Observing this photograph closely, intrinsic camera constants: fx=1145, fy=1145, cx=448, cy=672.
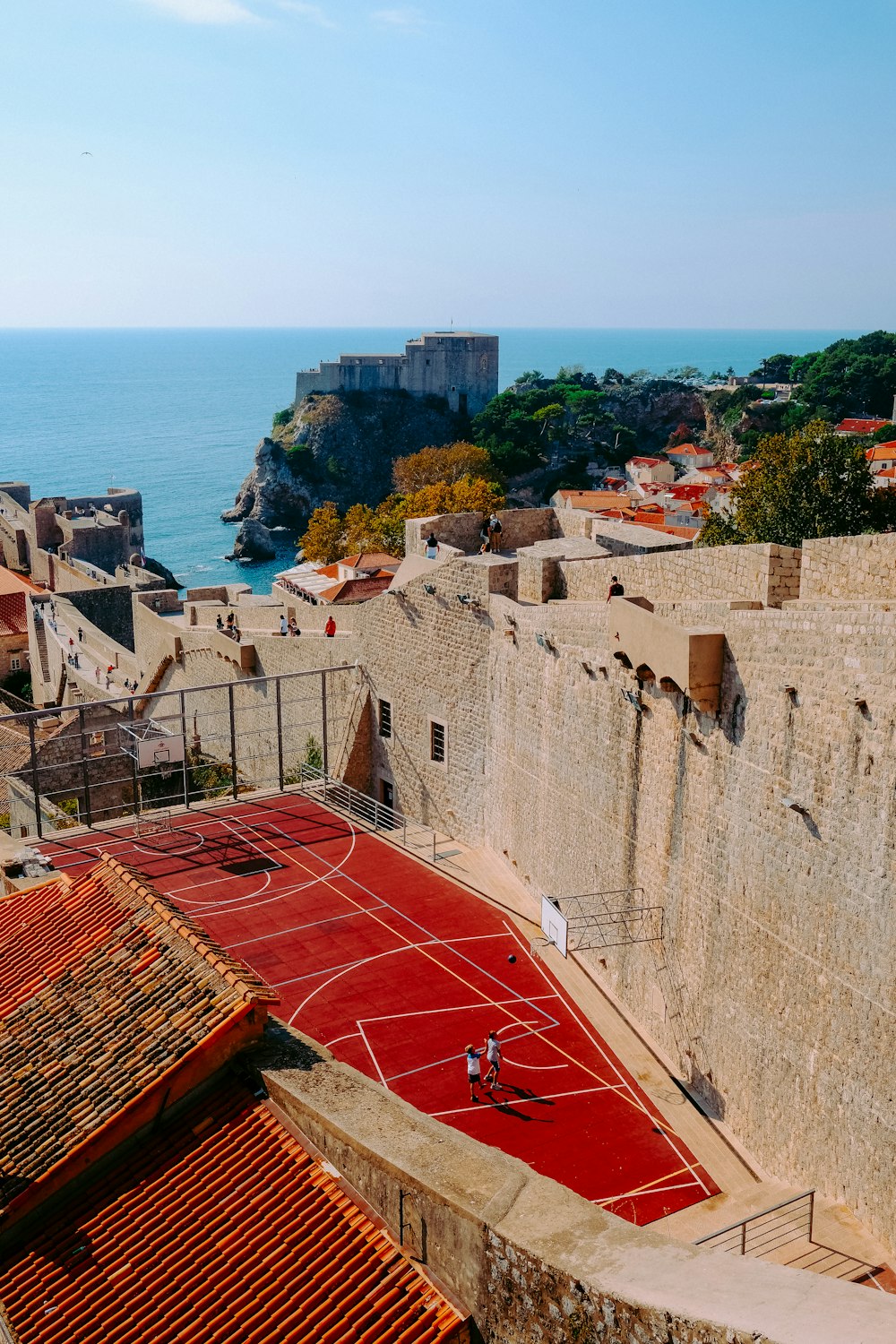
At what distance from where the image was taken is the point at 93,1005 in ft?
28.4

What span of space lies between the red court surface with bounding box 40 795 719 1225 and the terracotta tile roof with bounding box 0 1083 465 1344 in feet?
18.4

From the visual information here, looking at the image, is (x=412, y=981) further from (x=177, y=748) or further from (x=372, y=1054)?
(x=177, y=748)

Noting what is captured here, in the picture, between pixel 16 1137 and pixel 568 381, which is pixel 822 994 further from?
pixel 568 381

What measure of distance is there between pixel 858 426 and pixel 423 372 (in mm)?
44455

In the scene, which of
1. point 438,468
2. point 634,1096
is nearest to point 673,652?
point 634,1096

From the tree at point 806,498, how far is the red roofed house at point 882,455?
19.7 meters

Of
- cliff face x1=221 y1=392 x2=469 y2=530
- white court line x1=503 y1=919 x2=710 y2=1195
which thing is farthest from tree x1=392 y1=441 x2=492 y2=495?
white court line x1=503 y1=919 x2=710 y2=1195

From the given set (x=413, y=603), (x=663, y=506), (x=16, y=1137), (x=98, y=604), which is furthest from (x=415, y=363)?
(x=16, y=1137)

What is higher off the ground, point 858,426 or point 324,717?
point 858,426

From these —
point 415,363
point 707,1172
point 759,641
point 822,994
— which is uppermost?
point 415,363

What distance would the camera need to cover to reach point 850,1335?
449cm

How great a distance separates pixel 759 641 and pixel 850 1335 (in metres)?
8.41

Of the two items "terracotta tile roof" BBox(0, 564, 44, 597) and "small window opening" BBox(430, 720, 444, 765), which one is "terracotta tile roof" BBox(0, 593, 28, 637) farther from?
"small window opening" BBox(430, 720, 444, 765)

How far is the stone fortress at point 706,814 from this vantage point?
6887 millimetres
